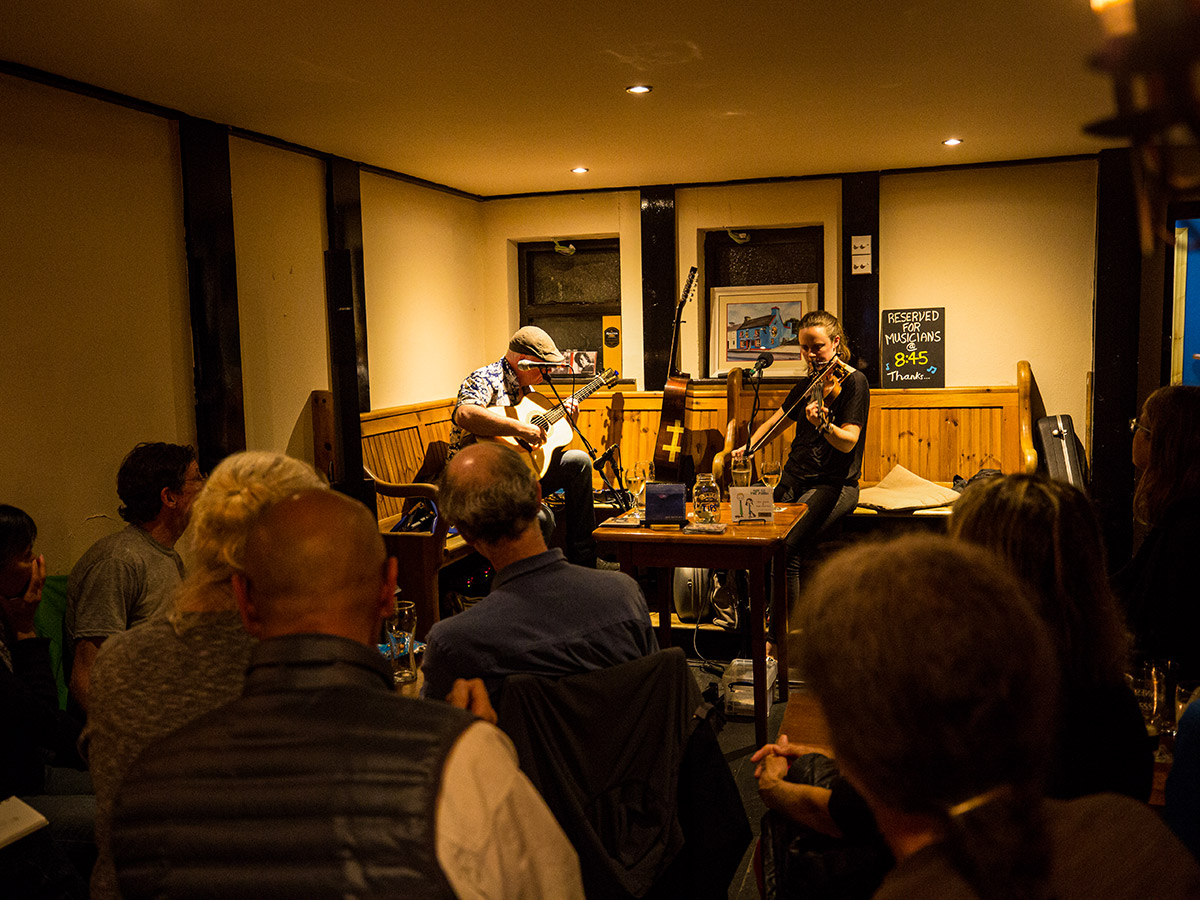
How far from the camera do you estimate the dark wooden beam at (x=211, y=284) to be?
14.3ft

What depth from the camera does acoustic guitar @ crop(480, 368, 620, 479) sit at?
18.4 ft

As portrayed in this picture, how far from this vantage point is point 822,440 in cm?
487

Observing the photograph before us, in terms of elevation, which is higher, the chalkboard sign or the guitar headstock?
the guitar headstock

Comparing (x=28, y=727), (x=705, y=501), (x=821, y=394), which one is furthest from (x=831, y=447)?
(x=28, y=727)

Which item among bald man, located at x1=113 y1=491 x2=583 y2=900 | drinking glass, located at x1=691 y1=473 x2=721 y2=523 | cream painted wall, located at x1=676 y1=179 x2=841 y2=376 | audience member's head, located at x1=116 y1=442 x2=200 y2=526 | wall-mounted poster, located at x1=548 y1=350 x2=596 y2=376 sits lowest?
drinking glass, located at x1=691 y1=473 x2=721 y2=523

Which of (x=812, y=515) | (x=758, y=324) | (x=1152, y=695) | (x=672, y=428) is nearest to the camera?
(x=1152, y=695)

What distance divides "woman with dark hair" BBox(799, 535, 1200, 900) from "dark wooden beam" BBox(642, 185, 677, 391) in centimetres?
587

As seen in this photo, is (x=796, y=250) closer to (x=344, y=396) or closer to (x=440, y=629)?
(x=344, y=396)

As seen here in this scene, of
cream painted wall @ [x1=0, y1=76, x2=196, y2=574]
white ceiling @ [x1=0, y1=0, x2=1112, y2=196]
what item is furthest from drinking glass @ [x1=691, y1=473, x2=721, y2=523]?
cream painted wall @ [x1=0, y1=76, x2=196, y2=574]

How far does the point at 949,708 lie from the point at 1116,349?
19.4ft

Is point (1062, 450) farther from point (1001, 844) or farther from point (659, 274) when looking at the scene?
point (1001, 844)

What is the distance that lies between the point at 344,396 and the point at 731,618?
8.43 ft

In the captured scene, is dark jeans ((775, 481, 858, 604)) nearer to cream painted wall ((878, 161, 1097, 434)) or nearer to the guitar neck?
the guitar neck

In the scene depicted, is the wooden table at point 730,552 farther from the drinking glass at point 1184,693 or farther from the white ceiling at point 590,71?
the white ceiling at point 590,71
